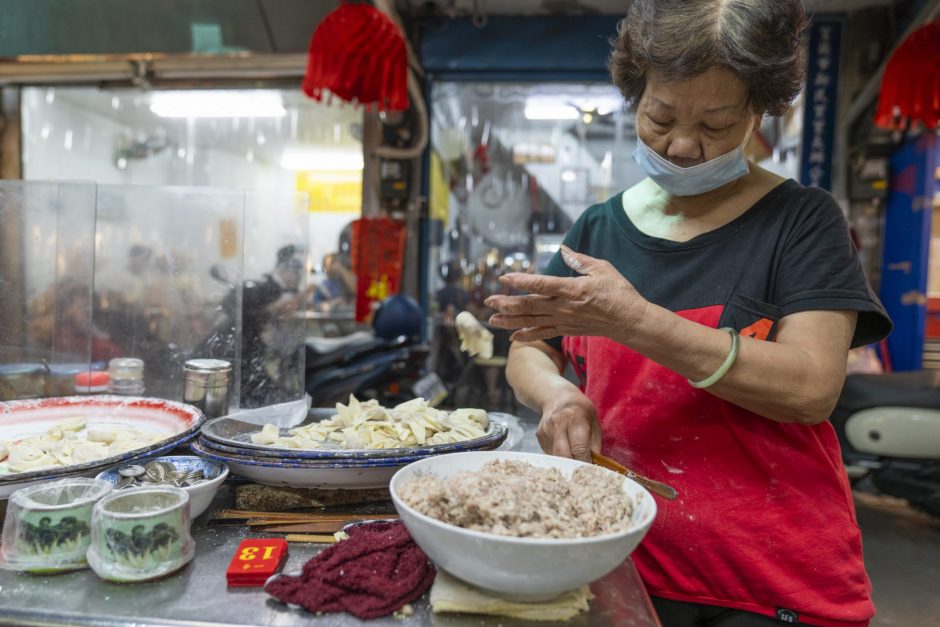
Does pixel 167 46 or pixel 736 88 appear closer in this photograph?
pixel 736 88

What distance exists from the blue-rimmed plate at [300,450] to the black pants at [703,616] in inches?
18.1

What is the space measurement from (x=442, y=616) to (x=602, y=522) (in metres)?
0.25

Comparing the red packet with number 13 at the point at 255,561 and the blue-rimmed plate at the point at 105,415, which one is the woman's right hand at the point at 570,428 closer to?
the red packet with number 13 at the point at 255,561

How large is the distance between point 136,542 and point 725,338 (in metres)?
0.95

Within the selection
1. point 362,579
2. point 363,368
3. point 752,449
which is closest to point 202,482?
point 362,579

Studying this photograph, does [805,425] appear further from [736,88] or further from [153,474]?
[153,474]

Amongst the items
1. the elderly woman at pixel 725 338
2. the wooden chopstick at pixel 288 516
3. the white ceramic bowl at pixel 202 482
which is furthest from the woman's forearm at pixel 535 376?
the white ceramic bowl at pixel 202 482

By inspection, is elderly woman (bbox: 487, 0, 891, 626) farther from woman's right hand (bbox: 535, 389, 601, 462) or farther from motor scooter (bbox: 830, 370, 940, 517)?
motor scooter (bbox: 830, 370, 940, 517)

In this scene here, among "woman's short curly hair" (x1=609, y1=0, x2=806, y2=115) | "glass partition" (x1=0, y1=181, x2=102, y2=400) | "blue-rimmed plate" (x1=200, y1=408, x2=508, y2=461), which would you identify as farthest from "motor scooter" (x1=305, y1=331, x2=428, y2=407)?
"woman's short curly hair" (x1=609, y1=0, x2=806, y2=115)

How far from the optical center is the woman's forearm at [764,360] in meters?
1.04

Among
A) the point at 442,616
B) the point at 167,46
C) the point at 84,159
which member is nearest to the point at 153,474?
the point at 442,616

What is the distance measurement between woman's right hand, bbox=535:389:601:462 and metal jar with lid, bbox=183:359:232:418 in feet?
2.84

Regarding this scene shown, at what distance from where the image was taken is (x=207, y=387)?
5.35 ft

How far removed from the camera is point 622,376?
4.46ft
